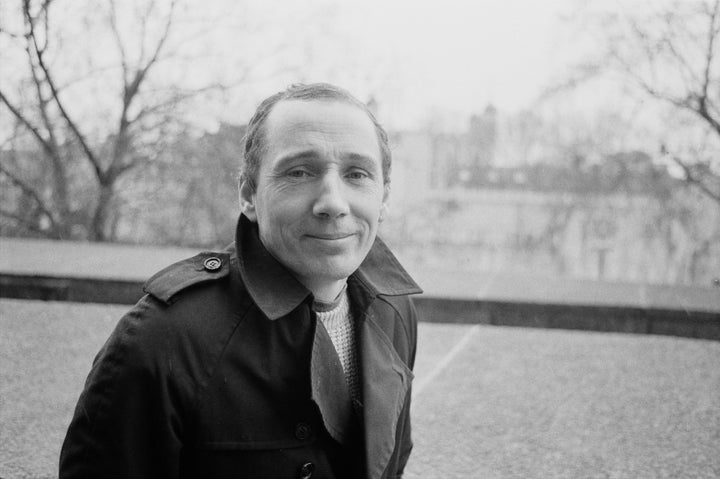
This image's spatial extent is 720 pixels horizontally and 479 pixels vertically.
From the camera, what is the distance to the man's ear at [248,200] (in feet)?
4.85

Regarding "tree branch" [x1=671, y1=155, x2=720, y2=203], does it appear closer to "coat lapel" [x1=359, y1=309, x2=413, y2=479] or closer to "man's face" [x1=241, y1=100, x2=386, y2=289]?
"coat lapel" [x1=359, y1=309, x2=413, y2=479]

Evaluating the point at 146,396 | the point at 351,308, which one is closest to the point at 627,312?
the point at 351,308

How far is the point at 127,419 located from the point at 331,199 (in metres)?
0.55

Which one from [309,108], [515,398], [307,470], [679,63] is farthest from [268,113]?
[679,63]

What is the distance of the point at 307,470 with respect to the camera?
1.31 metres

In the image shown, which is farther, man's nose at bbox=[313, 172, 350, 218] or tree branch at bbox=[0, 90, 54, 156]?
tree branch at bbox=[0, 90, 54, 156]

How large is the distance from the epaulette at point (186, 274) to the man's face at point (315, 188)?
0.11 meters

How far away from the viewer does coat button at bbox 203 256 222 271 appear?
4.62ft

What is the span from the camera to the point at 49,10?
592 centimetres

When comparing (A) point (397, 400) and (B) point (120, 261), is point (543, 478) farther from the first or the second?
(B) point (120, 261)

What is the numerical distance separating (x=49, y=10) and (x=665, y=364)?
5.59m

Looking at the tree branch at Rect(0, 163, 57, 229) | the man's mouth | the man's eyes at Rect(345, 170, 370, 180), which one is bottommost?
the tree branch at Rect(0, 163, 57, 229)

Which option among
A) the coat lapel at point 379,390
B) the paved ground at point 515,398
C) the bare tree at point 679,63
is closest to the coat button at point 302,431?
the coat lapel at point 379,390

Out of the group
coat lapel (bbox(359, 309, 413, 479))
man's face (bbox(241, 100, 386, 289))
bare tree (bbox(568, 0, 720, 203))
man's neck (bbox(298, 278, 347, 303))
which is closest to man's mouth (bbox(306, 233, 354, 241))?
man's face (bbox(241, 100, 386, 289))
